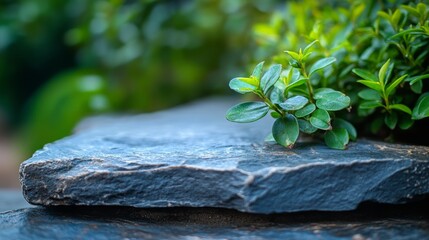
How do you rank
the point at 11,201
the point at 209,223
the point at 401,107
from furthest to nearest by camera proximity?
the point at 11,201 < the point at 401,107 < the point at 209,223

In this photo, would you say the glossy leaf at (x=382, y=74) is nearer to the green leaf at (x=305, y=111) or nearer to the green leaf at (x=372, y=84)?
the green leaf at (x=372, y=84)

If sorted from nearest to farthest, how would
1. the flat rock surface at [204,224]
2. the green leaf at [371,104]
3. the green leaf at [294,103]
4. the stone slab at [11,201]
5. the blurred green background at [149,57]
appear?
the flat rock surface at [204,224] → the green leaf at [294,103] → the green leaf at [371,104] → the stone slab at [11,201] → the blurred green background at [149,57]

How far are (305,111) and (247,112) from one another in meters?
0.15

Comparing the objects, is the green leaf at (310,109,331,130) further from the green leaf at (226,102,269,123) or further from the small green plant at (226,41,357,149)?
the green leaf at (226,102,269,123)

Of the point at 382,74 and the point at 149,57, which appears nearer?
the point at 382,74

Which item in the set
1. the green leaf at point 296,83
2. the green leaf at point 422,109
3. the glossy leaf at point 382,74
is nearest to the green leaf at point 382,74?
the glossy leaf at point 382,74

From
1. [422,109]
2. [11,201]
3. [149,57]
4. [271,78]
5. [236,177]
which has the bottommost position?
[11,201]

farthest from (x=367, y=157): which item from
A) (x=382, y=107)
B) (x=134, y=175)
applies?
(x=134, y=175)

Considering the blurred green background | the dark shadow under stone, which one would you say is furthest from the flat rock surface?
the blurred green background

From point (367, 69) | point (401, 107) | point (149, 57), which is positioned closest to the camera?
point (401, 107)

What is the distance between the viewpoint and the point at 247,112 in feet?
4.10

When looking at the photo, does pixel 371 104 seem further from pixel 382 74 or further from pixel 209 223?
pixel 209 223

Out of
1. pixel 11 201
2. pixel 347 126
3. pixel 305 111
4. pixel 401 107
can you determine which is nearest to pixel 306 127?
pixel 305 111

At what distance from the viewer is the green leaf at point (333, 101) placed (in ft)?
4.06
